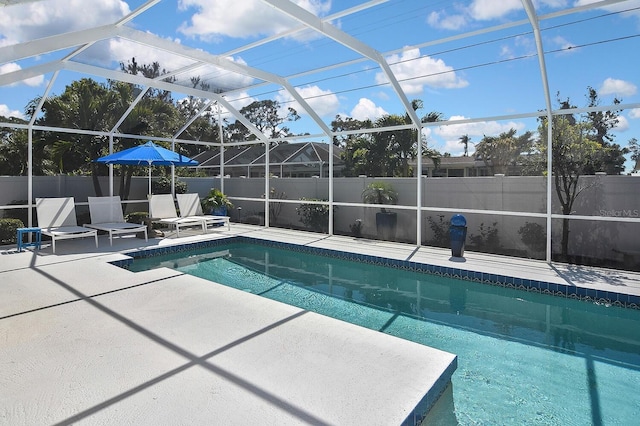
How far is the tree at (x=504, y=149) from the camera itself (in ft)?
25.3

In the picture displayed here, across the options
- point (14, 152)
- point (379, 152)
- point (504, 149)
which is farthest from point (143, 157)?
point (504, 149)

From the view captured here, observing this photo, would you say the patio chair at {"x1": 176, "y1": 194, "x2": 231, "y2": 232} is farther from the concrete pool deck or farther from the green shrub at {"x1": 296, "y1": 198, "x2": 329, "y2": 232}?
the concrete pool deck

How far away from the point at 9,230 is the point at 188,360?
7656 millimetres

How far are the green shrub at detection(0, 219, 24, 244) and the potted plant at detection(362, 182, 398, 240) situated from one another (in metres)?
7.79

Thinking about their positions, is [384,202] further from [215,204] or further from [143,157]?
[143,157]

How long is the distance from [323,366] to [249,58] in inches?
260

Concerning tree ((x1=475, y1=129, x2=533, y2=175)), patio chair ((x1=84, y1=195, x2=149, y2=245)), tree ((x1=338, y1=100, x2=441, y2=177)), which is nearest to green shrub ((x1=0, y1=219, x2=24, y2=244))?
patio chair ((x1=84, y1=195, x2=149, y2=245))

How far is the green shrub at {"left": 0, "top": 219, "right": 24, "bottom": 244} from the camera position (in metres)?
8.47

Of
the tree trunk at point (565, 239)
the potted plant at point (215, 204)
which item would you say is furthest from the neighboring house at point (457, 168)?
the potted plant at point (215, 204)

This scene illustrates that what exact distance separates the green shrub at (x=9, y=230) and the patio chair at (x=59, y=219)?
732mm

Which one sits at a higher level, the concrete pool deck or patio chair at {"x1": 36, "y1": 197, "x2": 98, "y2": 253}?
patio chair at {"x1": 36, "y1": 197, "x2": 98, "y2": 253}

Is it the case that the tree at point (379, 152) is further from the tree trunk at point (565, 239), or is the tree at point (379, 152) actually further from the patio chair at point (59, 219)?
the patio chair at point (59, 219)

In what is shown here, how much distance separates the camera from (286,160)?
12492 millimetres

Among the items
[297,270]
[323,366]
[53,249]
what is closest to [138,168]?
[53,249]
